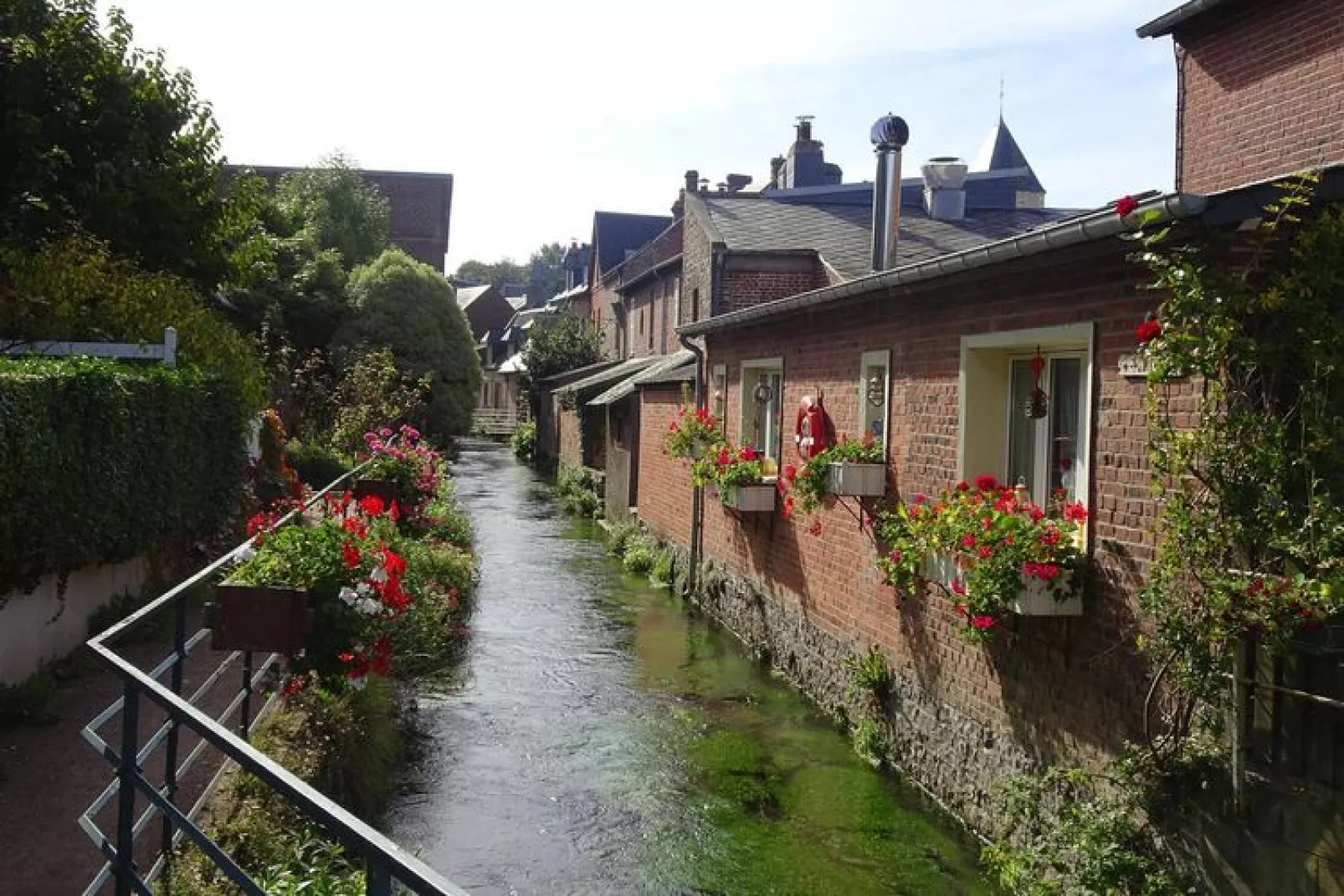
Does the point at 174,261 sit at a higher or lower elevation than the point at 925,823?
higher

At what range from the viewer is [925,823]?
761 centimetres

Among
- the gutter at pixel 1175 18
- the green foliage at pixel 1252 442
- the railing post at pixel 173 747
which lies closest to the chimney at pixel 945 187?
the gutter at pixel 1175 18

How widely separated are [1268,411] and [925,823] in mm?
3928

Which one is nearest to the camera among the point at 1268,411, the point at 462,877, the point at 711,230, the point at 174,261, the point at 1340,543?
the point at 1340,543

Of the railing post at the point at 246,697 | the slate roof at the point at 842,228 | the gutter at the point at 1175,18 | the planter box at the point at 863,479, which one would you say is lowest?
the railing post at the point at 246,697

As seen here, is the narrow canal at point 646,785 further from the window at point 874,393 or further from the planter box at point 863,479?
the window at point 874,393

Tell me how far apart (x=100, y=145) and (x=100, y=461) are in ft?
25.2

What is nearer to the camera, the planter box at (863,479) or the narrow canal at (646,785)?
the narrow canal at (646,785)

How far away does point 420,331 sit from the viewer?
36062 mm

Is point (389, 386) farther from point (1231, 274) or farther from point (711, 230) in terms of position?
point (1231, 274)

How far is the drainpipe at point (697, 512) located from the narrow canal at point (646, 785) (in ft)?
6.03

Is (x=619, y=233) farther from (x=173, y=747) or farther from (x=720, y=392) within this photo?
(x=173, y=747)

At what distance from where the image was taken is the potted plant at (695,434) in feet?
46.9

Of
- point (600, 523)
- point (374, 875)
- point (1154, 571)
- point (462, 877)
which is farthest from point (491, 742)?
point (600, 523)
